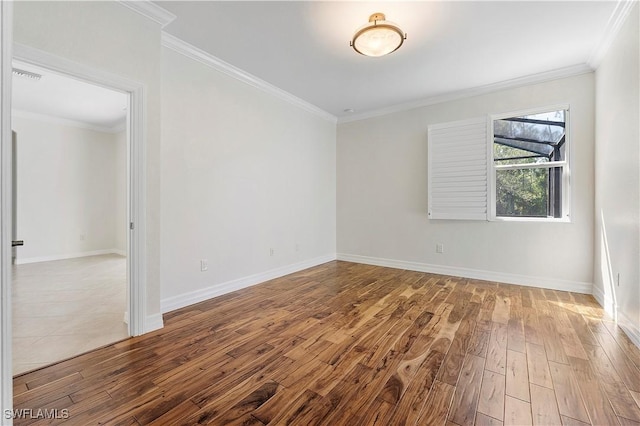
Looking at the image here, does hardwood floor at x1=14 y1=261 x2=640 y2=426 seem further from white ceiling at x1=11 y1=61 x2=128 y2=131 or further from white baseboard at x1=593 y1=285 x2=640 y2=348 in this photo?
white ceiling at x1=11 y1=61 x2=128 y2=131

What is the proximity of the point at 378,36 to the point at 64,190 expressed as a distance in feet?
21.9

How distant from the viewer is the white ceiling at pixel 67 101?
3.98m

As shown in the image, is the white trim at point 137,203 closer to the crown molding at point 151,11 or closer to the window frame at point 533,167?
the crown molding at point 151,11

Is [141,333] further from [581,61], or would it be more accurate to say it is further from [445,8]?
[581,61]

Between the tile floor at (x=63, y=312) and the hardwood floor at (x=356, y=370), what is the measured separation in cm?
23

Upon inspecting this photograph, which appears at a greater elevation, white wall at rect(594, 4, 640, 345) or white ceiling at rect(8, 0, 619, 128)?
white ceiling at rect(8, 0, 619, 128)

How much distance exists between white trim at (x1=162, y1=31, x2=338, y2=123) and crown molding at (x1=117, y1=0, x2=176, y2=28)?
0.25 metres

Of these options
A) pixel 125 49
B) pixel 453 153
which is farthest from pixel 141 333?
pixel 453 153

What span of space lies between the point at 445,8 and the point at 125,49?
2.64 metres

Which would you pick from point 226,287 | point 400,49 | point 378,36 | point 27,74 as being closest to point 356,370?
point 226,287

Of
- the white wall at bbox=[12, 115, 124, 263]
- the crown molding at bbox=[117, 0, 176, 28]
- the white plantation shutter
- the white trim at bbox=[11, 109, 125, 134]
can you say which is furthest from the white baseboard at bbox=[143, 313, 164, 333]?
the white trim at bbox=[11, 109, 125, 134]

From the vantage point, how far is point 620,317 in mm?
2461

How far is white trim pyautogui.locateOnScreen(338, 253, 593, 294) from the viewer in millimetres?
3428

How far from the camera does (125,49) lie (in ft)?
7.32
